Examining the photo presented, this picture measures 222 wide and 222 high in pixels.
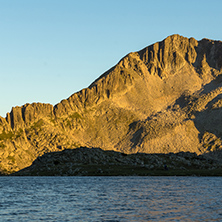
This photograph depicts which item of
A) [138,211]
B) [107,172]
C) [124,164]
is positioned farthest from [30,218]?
[124,164]

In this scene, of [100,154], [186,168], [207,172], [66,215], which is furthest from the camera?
[100,154]

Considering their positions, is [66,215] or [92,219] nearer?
[92,219]

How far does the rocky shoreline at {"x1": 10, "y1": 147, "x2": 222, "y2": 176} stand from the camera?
6590 inches

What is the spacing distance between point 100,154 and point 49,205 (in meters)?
142

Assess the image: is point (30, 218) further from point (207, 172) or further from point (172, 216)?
point (207, 172)

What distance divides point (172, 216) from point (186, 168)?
14499 cm

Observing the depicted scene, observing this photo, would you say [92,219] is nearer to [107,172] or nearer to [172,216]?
[172,216]

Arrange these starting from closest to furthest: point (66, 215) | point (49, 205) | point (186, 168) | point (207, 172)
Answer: point (66, 215) < point (49, 205) < point (207, 172) < point (186, 168)

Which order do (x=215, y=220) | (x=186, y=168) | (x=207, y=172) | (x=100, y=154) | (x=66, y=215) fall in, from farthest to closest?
(x=100, y=154) → (x=186, y=168) → (x=207, y=172) → (x=66, y=215) → (x=215, y=220)

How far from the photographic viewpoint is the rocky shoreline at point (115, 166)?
16738 centimetres

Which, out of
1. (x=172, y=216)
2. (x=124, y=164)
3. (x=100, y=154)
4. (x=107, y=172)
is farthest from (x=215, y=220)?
(x=100, y=154)

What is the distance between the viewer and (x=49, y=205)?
5831cm

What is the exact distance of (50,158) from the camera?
19912cm

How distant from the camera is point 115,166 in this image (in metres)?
183
